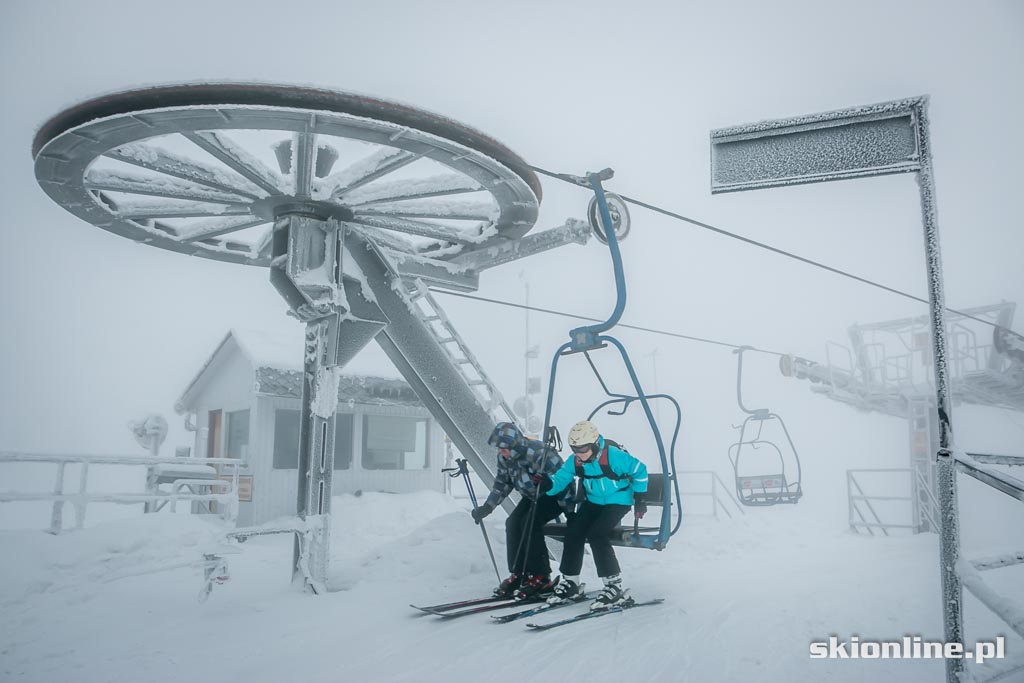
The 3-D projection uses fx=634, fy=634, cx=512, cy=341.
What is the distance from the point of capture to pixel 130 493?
1019cm

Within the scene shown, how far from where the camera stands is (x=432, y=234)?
8273 millimetres

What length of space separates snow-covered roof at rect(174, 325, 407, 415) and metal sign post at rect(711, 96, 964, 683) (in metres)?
12.5

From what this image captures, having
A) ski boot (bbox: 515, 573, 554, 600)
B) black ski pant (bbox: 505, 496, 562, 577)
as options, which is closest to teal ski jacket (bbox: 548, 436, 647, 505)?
black ski pant (bbox: 505, 496, 562, 577)

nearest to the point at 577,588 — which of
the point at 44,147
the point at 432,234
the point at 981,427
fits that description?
the point at 432,234

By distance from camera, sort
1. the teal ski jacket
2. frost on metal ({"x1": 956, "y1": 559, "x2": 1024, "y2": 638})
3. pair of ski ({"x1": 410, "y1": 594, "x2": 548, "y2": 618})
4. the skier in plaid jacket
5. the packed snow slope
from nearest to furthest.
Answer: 1. frost on metal ({"x1": 956, "y1": 559, "x2": 1024, "y2": 638})
2. the packed snow slope
3. pair of ski ({"x1": 410, "y1": 594, "x2": 548, "y2": 618})
4. the teal ski jacket
5. the skier in plaid jacket

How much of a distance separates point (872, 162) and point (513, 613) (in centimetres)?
472

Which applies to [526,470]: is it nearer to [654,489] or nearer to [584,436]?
[584,436]

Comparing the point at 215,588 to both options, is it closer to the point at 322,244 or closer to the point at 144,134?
the point at 322,244

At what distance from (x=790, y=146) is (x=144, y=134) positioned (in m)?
5.13

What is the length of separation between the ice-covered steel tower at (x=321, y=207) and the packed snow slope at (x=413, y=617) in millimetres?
1162

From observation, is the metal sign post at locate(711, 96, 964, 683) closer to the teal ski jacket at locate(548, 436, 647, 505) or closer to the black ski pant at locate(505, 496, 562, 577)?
the teal ski jacket at locate(548, 436, 647, 505)

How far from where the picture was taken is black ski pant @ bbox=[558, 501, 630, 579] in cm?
636

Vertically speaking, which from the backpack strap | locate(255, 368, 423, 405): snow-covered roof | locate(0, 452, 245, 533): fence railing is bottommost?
locate(0, 452, 245, 533): fence railing

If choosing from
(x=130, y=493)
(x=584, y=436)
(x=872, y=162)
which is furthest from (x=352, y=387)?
(x=872, y=162)
